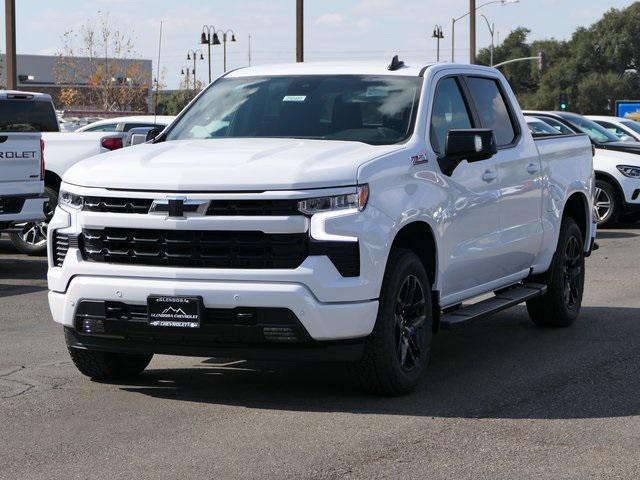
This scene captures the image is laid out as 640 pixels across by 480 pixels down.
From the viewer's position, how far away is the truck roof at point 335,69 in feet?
26.5

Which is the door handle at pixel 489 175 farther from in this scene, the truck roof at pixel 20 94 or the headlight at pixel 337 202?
the truck roof at pixel 20 94

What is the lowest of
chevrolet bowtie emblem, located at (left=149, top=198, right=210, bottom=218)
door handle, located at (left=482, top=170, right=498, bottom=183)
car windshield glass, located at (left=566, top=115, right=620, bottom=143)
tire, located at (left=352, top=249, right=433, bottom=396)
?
tire, located at (left=352, top=249, right=433, bottom=396)

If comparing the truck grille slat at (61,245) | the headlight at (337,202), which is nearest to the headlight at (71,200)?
the truck grille slat at (61,245)

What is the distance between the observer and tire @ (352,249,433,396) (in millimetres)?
6734

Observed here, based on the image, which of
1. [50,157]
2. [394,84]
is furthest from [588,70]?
[394,84]

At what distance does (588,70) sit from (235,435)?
338ft

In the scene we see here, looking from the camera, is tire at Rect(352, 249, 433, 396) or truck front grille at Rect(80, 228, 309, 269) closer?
truck front grille at Rect(80, 228, 309, 269)

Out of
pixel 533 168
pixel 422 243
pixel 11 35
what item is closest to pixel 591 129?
pixel 11 35

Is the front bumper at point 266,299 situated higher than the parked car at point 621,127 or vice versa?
the parked car at point 621,127

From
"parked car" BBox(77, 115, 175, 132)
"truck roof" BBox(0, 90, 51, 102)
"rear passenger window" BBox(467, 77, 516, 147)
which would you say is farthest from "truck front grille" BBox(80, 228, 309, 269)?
"parked car" BBox(77, 115, 175, 132)

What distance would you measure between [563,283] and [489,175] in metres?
1.92

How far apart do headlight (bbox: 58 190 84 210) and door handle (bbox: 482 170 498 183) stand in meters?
2.66

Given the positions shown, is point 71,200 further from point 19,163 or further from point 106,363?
point 19,163

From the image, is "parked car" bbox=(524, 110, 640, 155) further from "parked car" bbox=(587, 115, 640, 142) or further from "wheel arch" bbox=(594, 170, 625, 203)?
"parked car" bbox=(587, 115, 640, 142)
